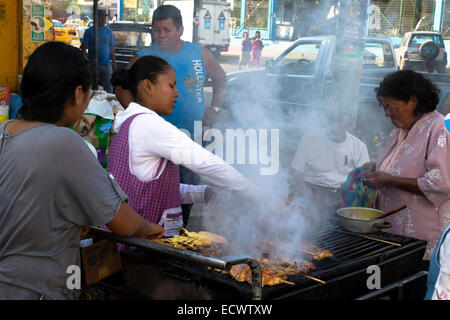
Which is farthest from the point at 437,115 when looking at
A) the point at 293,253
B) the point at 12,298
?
the point at 12,298

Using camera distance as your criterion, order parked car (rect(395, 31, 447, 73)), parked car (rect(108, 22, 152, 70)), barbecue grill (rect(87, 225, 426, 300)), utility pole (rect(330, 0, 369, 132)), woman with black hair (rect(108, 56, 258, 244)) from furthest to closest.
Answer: parked car (rect(395, 31, 447, 73)) < parked car (rect(108, 22, 152, 70)) < utility pole (rect(330, 0, 369, 132)) < woman with black hair (rect(108, 56, 258, 244)) < barbecue grill (rect(87, 225, 426, 300))

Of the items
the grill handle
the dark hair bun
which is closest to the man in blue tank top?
the dark hair bun

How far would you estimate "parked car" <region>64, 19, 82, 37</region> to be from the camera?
829 inches

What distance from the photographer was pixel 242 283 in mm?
2043

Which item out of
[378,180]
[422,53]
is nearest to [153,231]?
[378,180]

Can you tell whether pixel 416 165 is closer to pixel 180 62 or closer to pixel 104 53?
pixel 180 62

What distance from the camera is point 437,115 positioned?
3.12 m

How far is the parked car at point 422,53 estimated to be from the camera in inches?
547

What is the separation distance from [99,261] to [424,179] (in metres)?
1.99

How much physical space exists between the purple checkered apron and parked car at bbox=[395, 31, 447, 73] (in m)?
12.4

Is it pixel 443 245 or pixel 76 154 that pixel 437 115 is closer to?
pixel 443 245

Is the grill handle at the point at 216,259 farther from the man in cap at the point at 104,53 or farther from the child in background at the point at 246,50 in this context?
the child in background at the point at 246,50

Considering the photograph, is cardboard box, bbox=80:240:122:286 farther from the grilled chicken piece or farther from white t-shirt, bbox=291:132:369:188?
white t-shirt, bbox=291:132:369:188

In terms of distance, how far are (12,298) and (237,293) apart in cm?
84
